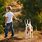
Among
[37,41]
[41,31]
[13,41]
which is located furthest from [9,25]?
[41,31]

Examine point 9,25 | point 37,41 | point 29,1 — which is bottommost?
point 37,41

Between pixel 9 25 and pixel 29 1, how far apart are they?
9.66 ft

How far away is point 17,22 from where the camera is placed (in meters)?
12.0

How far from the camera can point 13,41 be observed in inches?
368

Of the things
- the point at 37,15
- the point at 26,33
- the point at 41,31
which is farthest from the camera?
the point at 37,15

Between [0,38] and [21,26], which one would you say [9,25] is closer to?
[0,38]

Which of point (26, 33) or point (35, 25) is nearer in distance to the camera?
point (26, 33)

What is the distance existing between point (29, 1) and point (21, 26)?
146 centimetres

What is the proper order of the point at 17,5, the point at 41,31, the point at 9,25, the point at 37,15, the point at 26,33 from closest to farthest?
the point at 9,25 < the point at 26,33 < the point at 41,31 < the point at 37,15 < the point at 17,5

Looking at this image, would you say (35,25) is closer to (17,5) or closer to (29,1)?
(29,1)

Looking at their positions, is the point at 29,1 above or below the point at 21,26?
above

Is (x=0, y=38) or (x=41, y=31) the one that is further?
(x=41, y=31)

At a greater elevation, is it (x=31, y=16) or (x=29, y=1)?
(x=29, y=1)

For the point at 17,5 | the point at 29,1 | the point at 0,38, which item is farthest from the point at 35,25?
the point at 17,5
